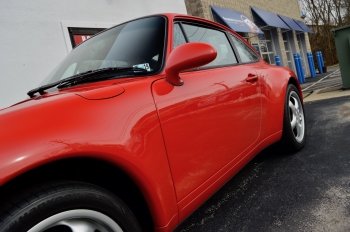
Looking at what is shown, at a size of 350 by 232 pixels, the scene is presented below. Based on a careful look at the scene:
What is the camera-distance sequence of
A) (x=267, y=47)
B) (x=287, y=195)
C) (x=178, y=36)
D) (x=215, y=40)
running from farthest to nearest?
(x=267, y=47)
(x=215, y=40)
(x=287, y=195)
(x=178, y=36)

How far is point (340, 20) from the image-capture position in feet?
88.8

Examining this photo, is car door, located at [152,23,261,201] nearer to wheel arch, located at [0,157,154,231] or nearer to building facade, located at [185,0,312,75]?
wheel arch, located at [0,157,154,231]

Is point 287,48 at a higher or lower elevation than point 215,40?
higher

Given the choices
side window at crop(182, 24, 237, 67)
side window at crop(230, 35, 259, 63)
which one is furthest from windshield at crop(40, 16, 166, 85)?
side window at crop(230, 35, 259, 63)

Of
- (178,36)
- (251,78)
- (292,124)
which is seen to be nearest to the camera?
(178,36)

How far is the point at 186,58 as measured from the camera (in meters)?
1.45

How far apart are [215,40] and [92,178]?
1.67m

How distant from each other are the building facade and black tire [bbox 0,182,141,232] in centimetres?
884

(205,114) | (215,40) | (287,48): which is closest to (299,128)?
(215,40)

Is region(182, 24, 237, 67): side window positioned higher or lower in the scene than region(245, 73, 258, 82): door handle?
higher

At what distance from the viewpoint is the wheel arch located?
37.8 inches

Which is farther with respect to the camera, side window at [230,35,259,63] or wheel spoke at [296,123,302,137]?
wheel spoke at [296,123,302,137]

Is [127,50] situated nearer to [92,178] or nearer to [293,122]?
[92,178]

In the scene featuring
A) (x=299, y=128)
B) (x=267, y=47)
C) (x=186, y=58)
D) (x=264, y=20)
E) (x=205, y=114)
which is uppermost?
(x=264, y=20)
